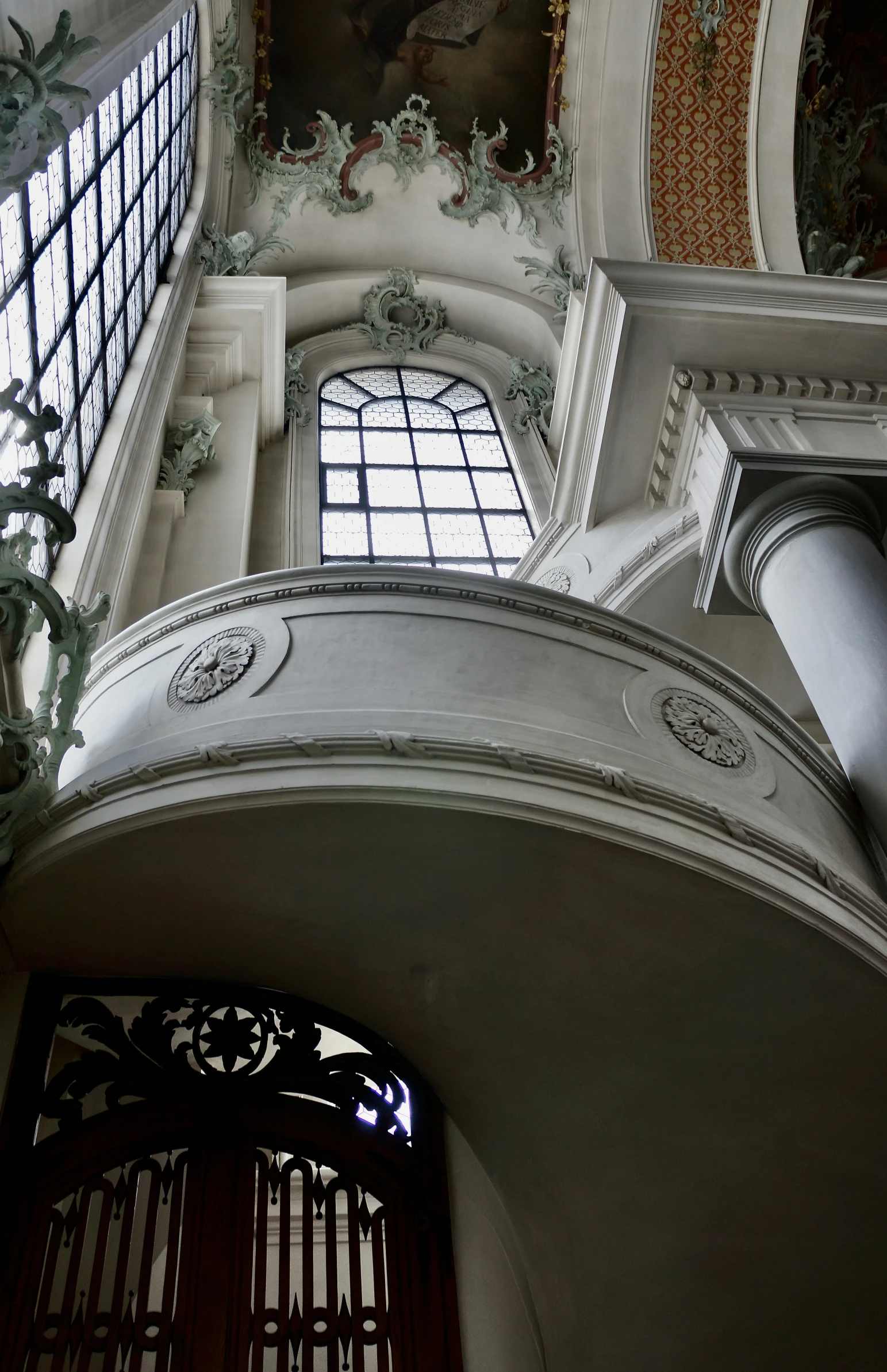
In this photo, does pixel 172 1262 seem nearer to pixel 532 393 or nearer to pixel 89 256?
pixel 89 256

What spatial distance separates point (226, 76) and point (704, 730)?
1004 centimetres

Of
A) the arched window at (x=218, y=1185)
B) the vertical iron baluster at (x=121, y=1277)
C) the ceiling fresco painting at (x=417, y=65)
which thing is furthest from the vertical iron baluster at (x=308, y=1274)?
the ceiling fresco painting at (x=417, y=65)

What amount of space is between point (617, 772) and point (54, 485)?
4029 millimetres

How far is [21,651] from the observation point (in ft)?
12.8

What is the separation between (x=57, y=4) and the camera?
4.74m

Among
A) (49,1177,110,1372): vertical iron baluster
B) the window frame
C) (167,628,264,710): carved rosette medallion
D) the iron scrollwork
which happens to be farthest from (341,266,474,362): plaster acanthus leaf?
(49,1177,110,1372): vertical iron baluster

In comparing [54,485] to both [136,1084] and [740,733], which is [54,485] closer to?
[136,1084]

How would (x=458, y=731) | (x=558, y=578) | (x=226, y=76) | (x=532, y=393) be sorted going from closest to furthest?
(x=458, y=731)
(x=558, y=578)
(x=226, y=76)
(x=532, y=393)

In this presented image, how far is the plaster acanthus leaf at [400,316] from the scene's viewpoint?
41.1 feet

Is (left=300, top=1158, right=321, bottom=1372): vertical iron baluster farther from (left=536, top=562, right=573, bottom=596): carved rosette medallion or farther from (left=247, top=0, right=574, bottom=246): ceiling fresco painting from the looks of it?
(left=247, top=0, right=574, bottom=246): ceiling fresco painting

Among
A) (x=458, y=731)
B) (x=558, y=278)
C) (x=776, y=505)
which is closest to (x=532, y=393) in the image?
(x=558, y=278)

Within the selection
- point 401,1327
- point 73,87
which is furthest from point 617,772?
point 73,87

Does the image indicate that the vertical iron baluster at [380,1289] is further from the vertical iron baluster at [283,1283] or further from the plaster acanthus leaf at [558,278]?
the plaster acanthus leaf at [558,278]

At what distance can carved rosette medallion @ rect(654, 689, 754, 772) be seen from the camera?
405 cm
